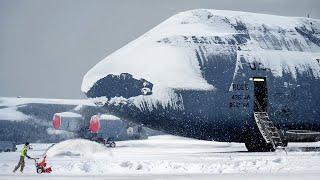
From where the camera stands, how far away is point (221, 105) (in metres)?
27.2

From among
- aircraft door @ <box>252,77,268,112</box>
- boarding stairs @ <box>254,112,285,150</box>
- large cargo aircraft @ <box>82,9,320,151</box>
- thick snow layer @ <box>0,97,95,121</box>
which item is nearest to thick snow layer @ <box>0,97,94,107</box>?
thick snow layer @ <box>0,97,95,121</box>

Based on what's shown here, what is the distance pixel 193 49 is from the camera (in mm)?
27578

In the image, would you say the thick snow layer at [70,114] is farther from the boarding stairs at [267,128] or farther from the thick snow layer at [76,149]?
the boarding stairs at [267,128]

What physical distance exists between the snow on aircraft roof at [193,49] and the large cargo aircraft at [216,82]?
0.05 m

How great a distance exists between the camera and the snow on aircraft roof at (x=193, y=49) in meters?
26.7

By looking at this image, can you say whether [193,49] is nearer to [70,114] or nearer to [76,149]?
[76,149]

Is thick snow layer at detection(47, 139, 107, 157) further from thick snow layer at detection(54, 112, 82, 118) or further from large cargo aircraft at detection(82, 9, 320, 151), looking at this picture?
thick snow layer at detection(54, 112, 82, 118)

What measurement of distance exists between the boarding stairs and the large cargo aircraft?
0.16 feet

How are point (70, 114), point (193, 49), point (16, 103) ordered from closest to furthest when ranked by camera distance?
point (193, 49), point (70, 114), point (16, 103)

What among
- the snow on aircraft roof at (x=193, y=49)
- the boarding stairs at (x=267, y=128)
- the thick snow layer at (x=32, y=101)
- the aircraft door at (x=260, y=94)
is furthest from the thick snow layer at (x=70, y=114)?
the aircraft door at (x=260, y=94)

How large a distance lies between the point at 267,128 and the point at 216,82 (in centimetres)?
345

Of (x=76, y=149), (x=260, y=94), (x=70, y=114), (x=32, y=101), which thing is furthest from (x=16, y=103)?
(x=260, y=94)

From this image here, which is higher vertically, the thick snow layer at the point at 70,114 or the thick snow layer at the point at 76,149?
the thick snow layer at the point at 76,149

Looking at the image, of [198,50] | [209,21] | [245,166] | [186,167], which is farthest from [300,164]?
[209,21]
